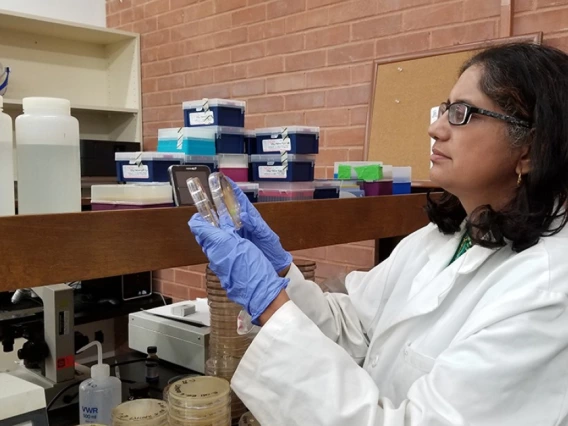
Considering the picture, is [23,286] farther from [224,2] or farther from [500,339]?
[224,2]

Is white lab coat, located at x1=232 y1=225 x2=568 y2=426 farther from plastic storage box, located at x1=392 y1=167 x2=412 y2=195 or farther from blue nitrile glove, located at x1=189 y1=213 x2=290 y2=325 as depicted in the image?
plastic storage box, located at x1=392 y1=167 x2=412 y2=195

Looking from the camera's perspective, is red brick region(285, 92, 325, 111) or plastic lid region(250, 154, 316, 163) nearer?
plastic lid region(250, 154, 316, 163)

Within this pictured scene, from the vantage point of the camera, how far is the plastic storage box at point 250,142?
4.90ft

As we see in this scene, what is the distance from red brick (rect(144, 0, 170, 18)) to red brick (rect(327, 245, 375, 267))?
191cm

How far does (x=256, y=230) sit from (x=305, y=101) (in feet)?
5.69

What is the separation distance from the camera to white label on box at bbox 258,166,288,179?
55.6 inches

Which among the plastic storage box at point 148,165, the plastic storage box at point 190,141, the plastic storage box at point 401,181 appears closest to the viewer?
the plastic storage box at point 148,165

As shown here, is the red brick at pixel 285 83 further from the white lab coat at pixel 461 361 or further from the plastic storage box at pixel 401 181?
the white lab coat at pixel 461 361

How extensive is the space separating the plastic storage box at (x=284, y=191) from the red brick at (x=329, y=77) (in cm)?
127

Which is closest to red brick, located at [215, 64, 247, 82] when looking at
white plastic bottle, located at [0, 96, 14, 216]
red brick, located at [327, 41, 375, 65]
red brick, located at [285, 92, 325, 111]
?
red brick, located at [285, 92, 325, 111]

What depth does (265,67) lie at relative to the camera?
2.88 meters

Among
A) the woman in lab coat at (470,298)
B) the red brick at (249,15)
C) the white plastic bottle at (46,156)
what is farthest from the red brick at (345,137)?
the white plastic bottle at (46,156)

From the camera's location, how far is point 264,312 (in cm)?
99

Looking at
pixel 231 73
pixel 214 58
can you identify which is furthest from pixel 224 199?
pixel 214 58
